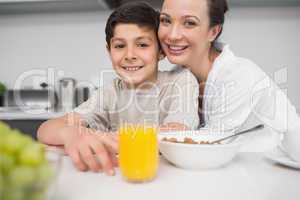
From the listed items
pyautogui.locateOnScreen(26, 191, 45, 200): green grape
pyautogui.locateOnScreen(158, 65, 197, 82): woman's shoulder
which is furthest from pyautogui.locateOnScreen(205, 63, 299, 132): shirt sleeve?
pyautogui.locateOnScreen(26, 191, 45, 200): green grape

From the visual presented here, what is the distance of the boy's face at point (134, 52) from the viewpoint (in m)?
1.29

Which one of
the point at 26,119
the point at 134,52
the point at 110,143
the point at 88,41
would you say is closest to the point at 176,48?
the point at 134,52

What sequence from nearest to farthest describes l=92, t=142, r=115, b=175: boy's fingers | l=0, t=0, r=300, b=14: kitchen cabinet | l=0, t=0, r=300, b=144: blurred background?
l=92, t=142, r=115, b=175: boy's fingers
l=0, t=0, r=300, b=14: kitchen cabinet
l=0, t=0, r=300, b=144: blurred background

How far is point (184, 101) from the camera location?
1.27 m

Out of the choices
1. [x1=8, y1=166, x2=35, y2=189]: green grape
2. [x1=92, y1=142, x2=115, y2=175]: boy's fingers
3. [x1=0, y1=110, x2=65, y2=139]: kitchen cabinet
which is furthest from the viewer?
[x1=0, y1=110, x2=65, y2=139]: kitchen cabinet

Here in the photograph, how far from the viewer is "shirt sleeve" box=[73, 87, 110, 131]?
1.34 meters

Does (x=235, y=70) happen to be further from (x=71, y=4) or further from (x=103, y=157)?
(x=71, y=4)

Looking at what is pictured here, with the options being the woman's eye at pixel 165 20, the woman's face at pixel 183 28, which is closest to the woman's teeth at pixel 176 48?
the woman's face at pixel 183 28

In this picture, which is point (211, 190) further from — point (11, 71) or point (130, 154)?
point (11, 71)

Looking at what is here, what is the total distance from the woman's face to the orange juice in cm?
76

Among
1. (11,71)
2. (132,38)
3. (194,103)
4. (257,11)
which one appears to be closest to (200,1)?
(132,38)

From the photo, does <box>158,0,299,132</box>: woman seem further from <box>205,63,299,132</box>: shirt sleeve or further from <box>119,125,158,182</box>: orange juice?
<box>119,125,158,182</box>: orange juice

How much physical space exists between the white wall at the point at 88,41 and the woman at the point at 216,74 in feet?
4.34

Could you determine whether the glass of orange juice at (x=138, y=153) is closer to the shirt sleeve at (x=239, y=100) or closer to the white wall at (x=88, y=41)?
the shirt sleeve at (x=239, y=100)
